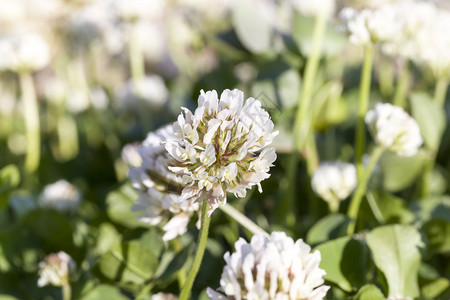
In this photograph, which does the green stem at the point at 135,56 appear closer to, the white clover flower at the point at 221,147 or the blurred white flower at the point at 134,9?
the blurred white flower at the point at 134,9

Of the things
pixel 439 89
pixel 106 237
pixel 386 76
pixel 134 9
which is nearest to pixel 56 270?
pixel 106 237

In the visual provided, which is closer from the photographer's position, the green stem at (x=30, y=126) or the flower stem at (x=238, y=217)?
the flower stem at (x=238, y=217)

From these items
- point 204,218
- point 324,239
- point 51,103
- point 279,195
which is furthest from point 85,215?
point 51,103

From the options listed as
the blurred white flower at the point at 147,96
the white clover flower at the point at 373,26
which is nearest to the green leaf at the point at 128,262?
the white clover flower at the point at 373,26

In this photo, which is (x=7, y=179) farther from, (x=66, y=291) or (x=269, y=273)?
(x=269, y=273)

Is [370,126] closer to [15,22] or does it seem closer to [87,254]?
[87,254]

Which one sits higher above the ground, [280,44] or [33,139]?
[280,44]

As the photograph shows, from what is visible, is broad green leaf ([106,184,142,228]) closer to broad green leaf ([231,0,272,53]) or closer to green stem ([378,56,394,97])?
broad green leaf ([231,0,272,53])
